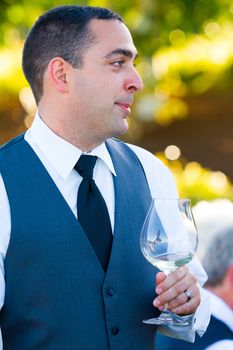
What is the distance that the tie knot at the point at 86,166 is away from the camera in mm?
2475

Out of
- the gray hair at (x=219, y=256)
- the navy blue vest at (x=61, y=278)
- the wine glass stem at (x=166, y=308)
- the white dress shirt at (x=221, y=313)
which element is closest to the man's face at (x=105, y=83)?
the navy blue vest at (x=61, y=278)

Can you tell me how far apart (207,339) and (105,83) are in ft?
2.97

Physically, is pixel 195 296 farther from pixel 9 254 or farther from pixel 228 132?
pixel 228 132

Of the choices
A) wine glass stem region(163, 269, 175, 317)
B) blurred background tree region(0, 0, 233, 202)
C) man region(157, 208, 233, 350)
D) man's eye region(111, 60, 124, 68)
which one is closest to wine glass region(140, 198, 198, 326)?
wine glass stem region(163, 269, 175, 317)

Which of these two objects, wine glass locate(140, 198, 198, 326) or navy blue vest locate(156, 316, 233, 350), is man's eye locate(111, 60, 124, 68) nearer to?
wine glass locate(140, 198, 198, 326)

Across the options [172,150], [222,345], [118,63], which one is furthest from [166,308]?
[172,150]

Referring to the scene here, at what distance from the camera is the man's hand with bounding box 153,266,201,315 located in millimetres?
2275

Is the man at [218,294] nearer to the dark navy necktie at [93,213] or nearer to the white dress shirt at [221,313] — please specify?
the white dress shirt at [221,313]

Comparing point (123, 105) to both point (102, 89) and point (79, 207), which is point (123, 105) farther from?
point (79, 207)

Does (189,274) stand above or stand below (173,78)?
below

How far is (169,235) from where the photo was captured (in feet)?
7.45

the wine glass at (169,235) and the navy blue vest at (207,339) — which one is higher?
the wine glass at (169,235)

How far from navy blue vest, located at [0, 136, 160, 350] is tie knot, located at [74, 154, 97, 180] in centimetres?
10

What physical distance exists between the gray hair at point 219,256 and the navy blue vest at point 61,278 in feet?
1.60
